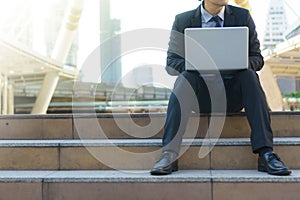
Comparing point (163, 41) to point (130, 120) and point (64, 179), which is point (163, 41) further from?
point (64, 179)

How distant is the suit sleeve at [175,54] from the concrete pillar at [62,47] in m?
10.6

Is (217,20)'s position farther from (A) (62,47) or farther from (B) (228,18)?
(A) (62,47)

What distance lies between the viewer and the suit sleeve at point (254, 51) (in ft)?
6.58

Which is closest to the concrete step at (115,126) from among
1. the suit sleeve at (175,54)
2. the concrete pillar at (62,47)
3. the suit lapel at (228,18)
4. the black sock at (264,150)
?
the suit sleeve at (175,54)

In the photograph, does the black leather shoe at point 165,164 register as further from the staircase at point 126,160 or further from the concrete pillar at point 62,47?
the concrete pillar at point 62,47

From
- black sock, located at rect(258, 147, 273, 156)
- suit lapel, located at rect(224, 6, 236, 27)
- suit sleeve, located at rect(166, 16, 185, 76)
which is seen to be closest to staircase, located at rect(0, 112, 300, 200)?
black sock, located at rect(258, 147, 273, 156)

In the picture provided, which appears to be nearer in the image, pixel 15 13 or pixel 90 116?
pixel 90 116

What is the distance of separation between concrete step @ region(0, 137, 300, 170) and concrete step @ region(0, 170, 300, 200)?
0.09m

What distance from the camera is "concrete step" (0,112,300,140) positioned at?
211cm

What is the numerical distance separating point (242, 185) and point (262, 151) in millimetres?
198

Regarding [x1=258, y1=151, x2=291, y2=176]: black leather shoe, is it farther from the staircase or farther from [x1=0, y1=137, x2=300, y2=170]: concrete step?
[x1=0, y1=137, x2=300, y2=170]: concrete step

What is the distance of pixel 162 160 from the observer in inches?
68.4

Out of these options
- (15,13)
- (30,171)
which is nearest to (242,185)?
(30,171)

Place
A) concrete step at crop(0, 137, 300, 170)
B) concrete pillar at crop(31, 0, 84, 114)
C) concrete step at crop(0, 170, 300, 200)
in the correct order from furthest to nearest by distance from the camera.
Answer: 1. concrete pillar at crop(31, 0, 84, 114)
2. concrete step at crop(0, 137, 300, 170)
3. concrete step at crop(0, 170, 300, 200)
